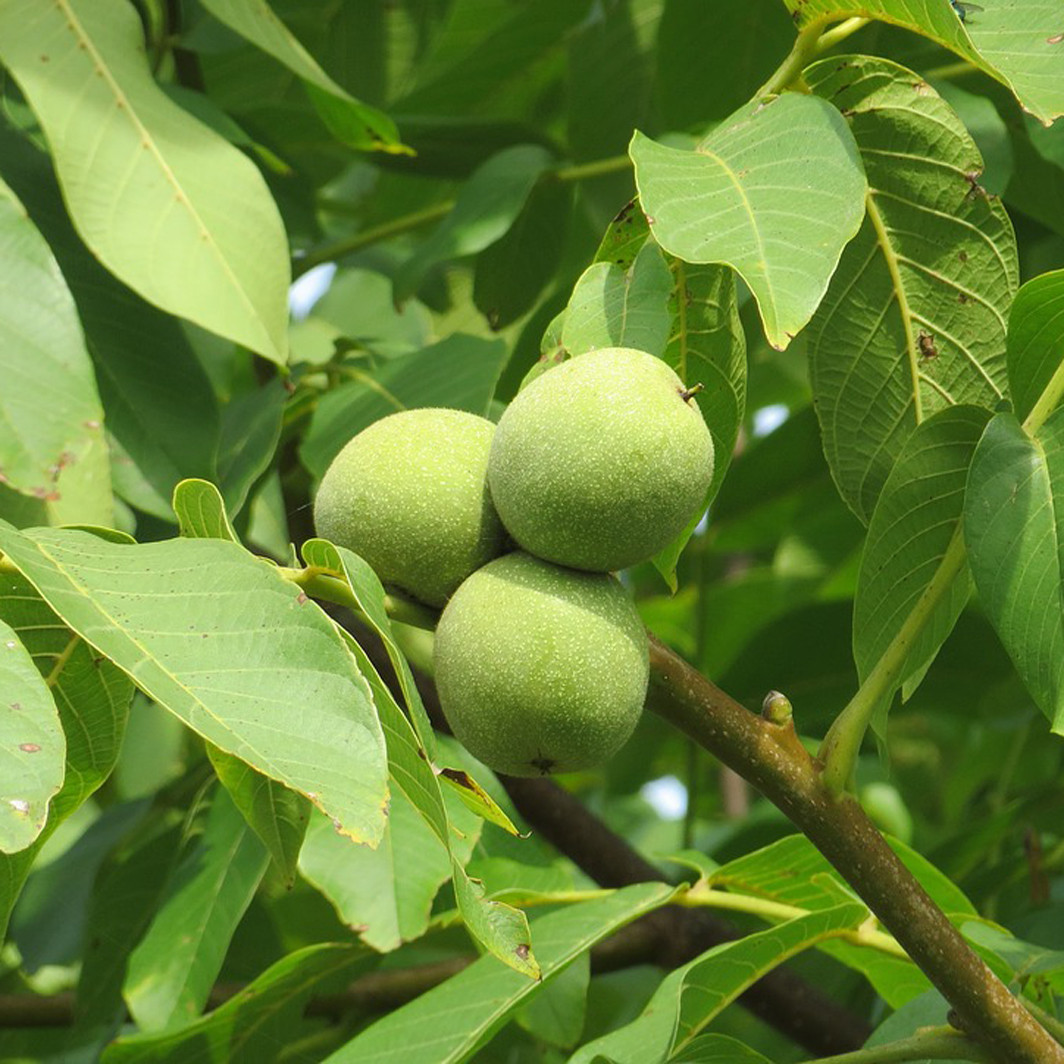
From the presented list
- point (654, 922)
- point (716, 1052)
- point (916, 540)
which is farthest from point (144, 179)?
point (654, 922)

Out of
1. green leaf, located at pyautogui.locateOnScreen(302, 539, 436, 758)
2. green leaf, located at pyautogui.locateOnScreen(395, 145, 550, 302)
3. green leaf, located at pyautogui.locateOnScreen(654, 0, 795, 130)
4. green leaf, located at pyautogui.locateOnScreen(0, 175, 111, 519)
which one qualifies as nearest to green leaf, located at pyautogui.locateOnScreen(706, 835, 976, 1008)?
green leaf, located at pyautogui.locateOnScreen(302, 539, 436, 758)

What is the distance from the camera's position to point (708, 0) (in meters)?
1.80

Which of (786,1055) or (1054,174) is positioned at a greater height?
(1054,174)

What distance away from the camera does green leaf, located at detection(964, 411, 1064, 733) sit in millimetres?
940

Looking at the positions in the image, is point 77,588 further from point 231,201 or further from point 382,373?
point 382,373

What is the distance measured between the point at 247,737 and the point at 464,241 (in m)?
1.04

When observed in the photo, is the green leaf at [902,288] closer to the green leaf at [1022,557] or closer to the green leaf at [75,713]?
the green leaf at [1022,557]

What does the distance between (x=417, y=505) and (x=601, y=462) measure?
12 centimetres

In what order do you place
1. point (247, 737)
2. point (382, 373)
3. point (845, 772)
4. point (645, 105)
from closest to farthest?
1. point (247, 737)
2. point (845, 772)
3. point (382, 373)
4. point (645, 105)

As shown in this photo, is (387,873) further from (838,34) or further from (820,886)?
(838,34)

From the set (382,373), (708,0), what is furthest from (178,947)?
(708,0)

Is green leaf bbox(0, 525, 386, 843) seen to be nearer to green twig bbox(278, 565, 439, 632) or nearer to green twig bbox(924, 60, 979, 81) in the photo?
green twig bbox(278, 565, 439, 632)

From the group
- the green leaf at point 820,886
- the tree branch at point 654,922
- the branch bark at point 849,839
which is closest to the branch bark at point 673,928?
the tree branch at point 654,922

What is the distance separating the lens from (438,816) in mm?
760
